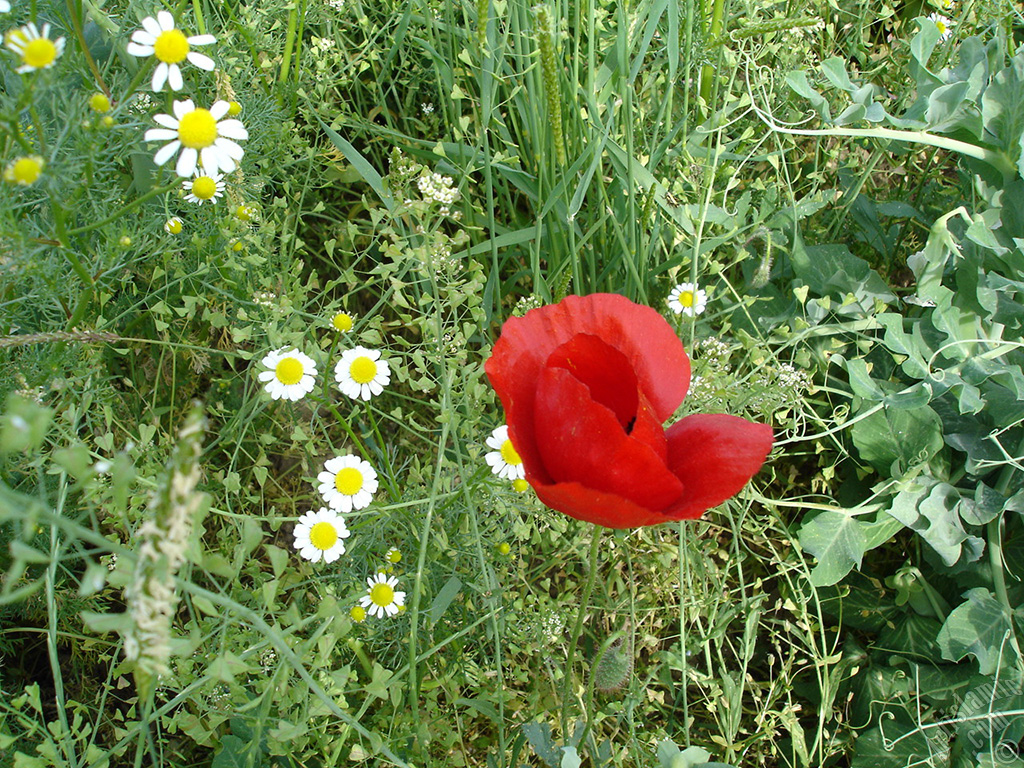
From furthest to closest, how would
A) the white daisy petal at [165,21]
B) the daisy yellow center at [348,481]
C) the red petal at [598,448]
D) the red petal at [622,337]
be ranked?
the daisy yellow center at [348,481]
the white daisy petal at [165,21]
the red petal at [622,337]
the red petal at [598,448]

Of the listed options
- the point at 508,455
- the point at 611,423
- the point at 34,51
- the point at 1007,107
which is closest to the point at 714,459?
the point at 611,423

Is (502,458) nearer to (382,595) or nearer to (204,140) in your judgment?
(382,595)

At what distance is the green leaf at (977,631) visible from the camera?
1074mm

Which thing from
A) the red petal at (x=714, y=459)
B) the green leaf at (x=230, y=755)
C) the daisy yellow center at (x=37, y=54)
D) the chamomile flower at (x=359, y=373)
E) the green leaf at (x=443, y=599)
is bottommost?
the green leaf at (x=230, y=755)

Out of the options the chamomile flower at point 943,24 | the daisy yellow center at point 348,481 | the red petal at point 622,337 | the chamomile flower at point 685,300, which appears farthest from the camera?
the chamomile flower at point 943,24

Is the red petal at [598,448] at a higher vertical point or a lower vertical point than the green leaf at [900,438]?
higher

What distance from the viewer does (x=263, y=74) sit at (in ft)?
4.34

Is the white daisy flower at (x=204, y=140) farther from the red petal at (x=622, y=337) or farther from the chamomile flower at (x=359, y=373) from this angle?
the red petal at (x=622, y=337)

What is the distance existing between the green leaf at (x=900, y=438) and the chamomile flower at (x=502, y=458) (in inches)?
22.3

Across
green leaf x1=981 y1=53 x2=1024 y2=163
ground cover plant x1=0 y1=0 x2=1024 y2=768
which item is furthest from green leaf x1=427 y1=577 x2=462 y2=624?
green leaf x1=981 y1=53 x2=1024 y2=163

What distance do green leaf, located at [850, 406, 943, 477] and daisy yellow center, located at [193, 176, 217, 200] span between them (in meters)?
0.97

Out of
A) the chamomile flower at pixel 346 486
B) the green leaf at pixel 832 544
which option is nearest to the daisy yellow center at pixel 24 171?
the chamomile flower at pixel 346 486

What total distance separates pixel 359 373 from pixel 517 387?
0.33 metres

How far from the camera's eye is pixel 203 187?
40.0 inches
